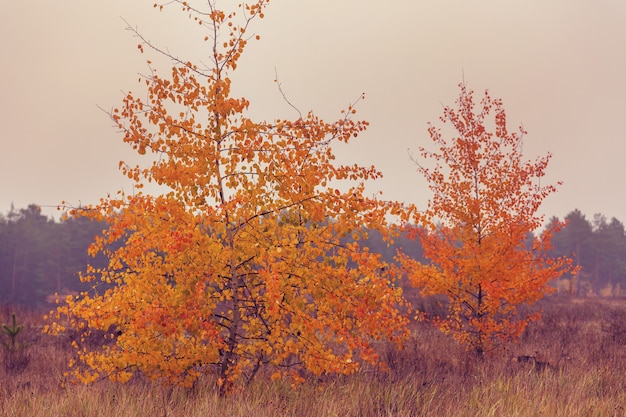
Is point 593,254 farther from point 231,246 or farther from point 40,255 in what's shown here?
point 231,246

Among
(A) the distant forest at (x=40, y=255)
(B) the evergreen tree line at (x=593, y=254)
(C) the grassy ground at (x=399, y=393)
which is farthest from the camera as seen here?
(B) the evergreen tree line at (x=593, y=254)

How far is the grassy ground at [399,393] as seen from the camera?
613 centimetres

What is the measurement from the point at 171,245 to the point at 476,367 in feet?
19.1

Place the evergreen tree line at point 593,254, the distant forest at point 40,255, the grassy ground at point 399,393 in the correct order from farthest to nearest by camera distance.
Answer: the evergreen tree line at point 593,254 < the distant forest at point 40,255 < the grassy ground at point 399,393

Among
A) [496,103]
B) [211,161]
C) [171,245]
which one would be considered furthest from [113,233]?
[496,103]

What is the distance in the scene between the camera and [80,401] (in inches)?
253

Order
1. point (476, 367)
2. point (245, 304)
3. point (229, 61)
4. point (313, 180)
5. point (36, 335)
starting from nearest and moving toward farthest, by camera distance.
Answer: point (313, 180) < point (229, 61) < point (245, 304) < point (476, 367) < point (36, 335)

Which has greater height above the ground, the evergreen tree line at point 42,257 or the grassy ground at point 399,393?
the evergreen tree line at point 42,257

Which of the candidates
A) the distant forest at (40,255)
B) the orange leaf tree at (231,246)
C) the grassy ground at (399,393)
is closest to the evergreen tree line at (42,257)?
the distant forest at (40,255)

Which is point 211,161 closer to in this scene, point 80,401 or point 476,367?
point 80,401

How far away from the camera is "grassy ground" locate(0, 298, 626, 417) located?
20.1ft

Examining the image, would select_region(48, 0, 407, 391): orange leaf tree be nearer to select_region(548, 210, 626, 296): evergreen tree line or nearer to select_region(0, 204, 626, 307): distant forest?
select_region(0, 204, 626, 307): distant forest

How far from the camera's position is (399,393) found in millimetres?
7121

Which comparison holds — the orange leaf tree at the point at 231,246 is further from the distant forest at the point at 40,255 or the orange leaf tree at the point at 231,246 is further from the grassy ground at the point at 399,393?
the distant forest at the point at 40,255
